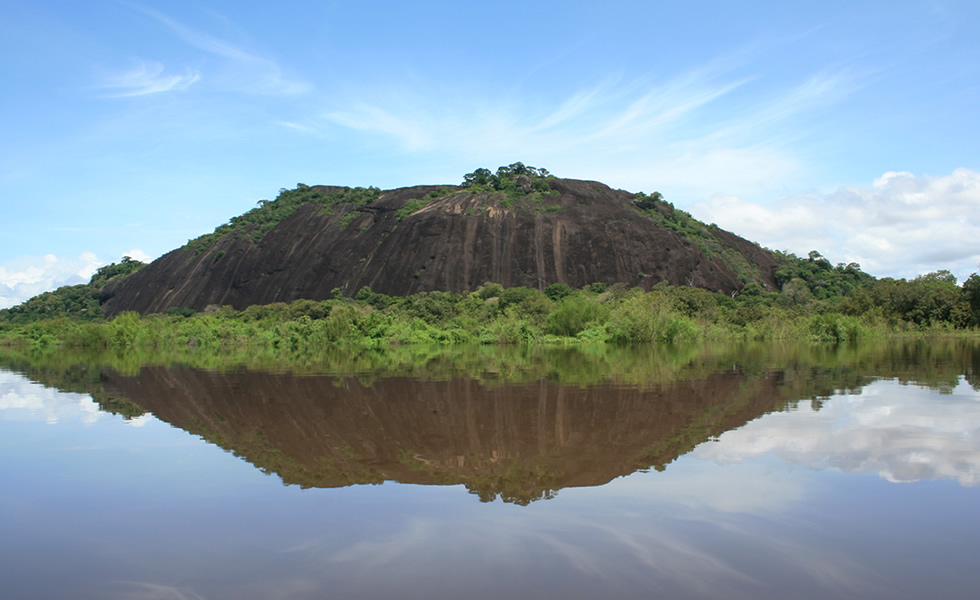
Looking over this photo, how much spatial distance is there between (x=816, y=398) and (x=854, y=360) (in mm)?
10392

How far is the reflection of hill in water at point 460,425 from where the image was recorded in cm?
619

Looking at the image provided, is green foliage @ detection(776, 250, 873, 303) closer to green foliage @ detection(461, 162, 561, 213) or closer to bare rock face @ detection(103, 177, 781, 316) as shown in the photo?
bare rock face @ detection(103, 177, 781, 316)

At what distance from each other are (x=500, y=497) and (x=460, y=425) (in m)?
3.26

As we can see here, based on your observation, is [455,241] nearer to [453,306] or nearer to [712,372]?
[453,306]

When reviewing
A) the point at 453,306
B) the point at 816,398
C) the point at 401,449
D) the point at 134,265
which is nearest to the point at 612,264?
the point at 453,306

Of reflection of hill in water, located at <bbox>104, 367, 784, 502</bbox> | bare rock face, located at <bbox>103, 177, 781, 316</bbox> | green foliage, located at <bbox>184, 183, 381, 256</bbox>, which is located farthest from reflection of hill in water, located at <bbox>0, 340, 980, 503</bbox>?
green foliage, located at <bbox>184, 183, 381, 256</bbox>

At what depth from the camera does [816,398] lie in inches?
423

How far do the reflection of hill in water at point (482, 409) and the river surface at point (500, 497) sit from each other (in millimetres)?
56

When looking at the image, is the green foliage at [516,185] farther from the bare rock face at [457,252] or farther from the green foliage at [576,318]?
the green foliage at [576,318]

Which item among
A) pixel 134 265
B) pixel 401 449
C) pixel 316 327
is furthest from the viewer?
pixel 134 265

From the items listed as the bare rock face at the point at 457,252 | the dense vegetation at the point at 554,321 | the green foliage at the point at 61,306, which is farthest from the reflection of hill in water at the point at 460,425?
the green foliage at the point at 61,306

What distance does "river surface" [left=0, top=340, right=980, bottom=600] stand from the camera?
3.78m

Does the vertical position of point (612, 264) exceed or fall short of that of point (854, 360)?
it exceeds it

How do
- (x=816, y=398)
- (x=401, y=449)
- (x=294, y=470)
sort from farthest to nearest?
(x=816, y=398)
(x=401, y=449)
(x=294, y=470)
